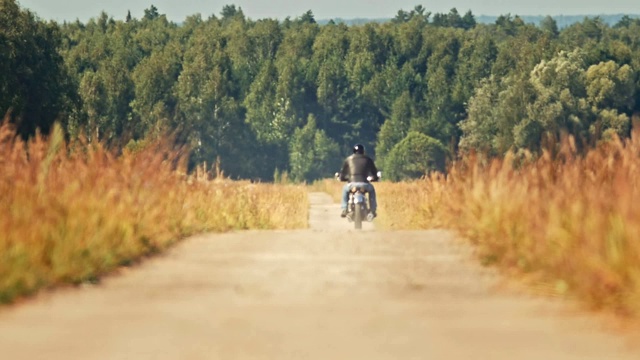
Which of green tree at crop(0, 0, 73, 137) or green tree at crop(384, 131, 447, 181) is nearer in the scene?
green tree at crop(0, 0, 73, 137)

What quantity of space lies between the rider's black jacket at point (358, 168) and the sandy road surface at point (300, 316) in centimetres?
1175

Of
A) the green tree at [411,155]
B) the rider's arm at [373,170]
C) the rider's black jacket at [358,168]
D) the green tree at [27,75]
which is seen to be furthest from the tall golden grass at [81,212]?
the green tree at [411,155]

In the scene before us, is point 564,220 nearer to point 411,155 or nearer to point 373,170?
point 373,170

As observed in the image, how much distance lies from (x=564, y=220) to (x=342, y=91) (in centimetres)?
13849

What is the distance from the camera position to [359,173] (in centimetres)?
2658

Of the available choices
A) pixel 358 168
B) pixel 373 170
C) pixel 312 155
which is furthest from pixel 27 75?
pixel 312 155

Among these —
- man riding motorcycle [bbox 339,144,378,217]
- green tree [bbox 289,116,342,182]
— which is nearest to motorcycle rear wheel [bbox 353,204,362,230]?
man riding motorcycle [bbox 339,144,378,217]

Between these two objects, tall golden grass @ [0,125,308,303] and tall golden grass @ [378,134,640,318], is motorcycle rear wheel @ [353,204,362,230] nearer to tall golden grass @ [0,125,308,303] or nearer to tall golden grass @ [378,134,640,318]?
tall golden grass @ [0,125,308,303]

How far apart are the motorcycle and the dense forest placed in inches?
2845

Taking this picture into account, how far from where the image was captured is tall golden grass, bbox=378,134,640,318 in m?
10.4

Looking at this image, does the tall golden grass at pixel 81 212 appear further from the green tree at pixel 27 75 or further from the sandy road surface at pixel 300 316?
the green tree at pixel 27 75

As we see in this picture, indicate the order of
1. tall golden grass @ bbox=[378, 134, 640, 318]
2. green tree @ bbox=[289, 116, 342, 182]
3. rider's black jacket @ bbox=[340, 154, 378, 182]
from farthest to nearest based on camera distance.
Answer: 1. green tree @ bbox=[289, 116, 342, 182]
2. rider's black jacket @ bbox=[340, 154, 378, 182]
3. tall golden grass @ bbox=[378, 134, 640, 318]

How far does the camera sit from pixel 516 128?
105 m

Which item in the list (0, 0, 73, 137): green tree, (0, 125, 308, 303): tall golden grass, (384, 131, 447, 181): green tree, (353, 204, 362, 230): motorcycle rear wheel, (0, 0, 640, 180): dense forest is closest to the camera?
(0, 125, 308, 303): tall golden grass
